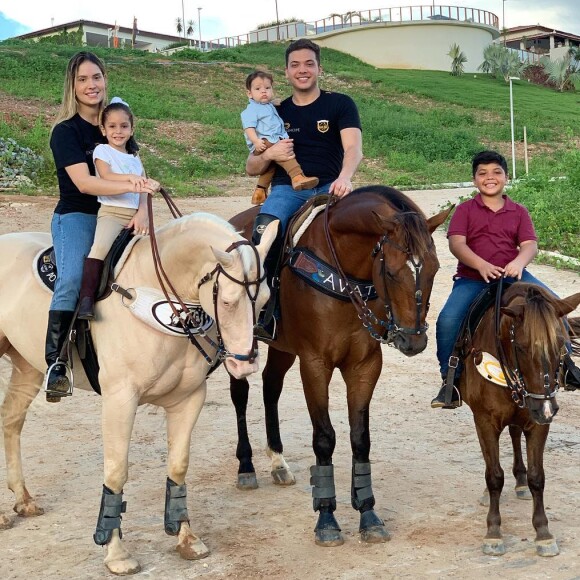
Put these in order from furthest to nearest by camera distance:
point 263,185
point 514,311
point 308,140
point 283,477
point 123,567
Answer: point 283,477 < point 263,185 < point 308,140 < point 123,567 < point 514,311

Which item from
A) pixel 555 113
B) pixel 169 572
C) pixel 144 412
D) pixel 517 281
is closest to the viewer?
pixel 169 572

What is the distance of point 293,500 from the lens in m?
5.93

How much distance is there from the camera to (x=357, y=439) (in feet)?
17.3

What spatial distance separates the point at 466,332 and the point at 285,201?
4.77 ft

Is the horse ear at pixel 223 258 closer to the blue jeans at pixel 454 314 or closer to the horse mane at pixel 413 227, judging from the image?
the horse mane at pixel 413 227

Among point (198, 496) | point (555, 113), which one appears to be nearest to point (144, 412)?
point (198, 496)

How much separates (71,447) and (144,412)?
109 centimetres

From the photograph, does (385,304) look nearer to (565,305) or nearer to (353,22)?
(565,305)

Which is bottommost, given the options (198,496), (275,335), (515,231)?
(198,496)

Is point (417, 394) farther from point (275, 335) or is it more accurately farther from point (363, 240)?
point (363, 240)

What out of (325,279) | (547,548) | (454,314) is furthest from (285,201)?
(547,548)

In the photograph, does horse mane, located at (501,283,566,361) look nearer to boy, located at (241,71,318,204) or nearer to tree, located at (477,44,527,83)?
boy, located at (241,71,318,204)

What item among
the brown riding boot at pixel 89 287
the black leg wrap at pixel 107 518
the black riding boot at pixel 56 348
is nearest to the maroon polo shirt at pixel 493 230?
the brown riding boot at pixel 89 287

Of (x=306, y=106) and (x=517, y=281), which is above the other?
(x=306, y=106)
